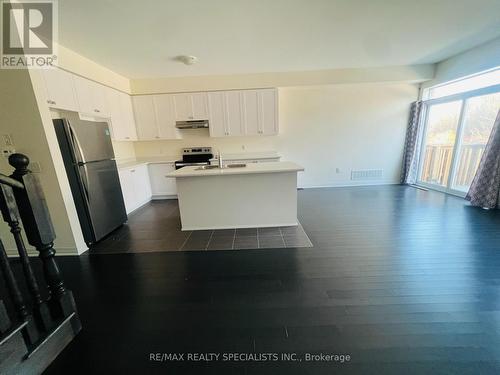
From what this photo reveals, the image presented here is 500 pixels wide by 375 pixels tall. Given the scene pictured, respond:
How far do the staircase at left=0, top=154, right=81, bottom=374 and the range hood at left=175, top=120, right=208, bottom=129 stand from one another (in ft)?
11.9

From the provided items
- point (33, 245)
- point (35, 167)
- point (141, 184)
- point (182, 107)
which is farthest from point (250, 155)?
point (33, 245)

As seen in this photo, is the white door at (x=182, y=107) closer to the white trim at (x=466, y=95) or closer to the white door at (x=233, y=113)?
the white door at (x=233, y=113)

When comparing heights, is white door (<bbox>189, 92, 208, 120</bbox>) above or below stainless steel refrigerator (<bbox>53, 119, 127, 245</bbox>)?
above

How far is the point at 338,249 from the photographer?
2.38 metres

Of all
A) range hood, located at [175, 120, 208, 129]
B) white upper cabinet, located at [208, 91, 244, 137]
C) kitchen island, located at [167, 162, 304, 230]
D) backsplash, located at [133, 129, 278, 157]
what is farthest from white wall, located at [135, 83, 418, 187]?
kitchen island, located at [167, 162, 304, 230]

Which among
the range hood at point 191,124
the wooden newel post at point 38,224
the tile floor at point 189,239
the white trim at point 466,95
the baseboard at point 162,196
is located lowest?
the tile floor at point 189,239

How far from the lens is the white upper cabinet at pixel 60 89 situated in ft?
8.50

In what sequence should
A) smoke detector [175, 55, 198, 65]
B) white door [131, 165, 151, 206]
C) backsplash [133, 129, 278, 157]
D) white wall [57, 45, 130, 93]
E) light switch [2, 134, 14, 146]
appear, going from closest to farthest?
light switch [2, 134, 14, 146] < white wall [57, 45, 130, 93] < smoke detector [175, 55, 198, 65] < white door [131, 165, 151, 206] < backsplash [133, 129, 278, 157]

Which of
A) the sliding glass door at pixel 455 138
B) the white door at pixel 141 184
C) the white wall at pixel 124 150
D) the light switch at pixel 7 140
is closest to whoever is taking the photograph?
the light switch at pixel 7 140

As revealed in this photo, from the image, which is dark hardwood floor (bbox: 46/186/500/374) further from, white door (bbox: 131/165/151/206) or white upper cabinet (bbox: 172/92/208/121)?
white upper cabinet (bbox: 172/92/208/121)

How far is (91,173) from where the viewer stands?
2639 millimetres

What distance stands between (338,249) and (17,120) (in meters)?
3.72

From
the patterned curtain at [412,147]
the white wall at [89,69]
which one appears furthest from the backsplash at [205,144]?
the patterned curtain at [412,147]

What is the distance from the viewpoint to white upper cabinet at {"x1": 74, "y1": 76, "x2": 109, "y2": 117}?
3102 millimetres
